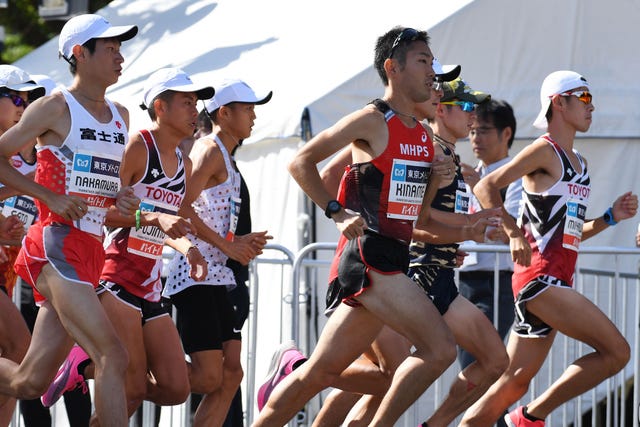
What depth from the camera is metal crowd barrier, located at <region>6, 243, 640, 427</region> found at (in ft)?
24.6

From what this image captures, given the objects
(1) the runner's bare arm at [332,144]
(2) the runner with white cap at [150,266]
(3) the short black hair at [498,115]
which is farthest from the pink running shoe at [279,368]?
(3) the short black hair at [498,115]

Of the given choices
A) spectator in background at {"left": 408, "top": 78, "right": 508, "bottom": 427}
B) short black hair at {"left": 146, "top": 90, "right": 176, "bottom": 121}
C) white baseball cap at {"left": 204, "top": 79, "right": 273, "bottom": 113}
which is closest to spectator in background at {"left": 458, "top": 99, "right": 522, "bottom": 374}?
spectator in background at {"left": 408, "top": 78, "right": 508, "bottom": 427}

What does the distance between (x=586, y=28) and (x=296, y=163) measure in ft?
14.7

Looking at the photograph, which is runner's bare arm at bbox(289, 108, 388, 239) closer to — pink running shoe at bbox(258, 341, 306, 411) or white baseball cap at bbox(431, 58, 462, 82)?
white baseball cap at bbox(431, 58, 462, 82)

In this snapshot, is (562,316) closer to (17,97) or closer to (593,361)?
(593,361)

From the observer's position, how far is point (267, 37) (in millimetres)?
10586

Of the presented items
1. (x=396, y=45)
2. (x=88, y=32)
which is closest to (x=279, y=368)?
(x=396, y=45)

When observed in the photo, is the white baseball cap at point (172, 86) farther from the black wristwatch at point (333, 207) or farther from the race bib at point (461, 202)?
the race bib at point (461, 202)

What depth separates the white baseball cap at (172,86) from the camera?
21.3 feet

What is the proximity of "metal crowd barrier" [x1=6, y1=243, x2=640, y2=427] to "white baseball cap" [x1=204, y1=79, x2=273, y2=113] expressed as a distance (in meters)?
0.91

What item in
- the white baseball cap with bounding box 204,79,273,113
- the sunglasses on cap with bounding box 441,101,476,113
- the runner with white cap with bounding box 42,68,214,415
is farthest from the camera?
the sunglasses on cap with bounding box 441,101,476,113

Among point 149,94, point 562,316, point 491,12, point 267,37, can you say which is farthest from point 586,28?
point 149,94


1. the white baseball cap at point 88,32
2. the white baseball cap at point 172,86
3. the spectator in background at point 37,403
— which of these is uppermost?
the white baseball cap at point 88,32

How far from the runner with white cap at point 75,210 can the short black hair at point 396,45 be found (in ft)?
3.83
